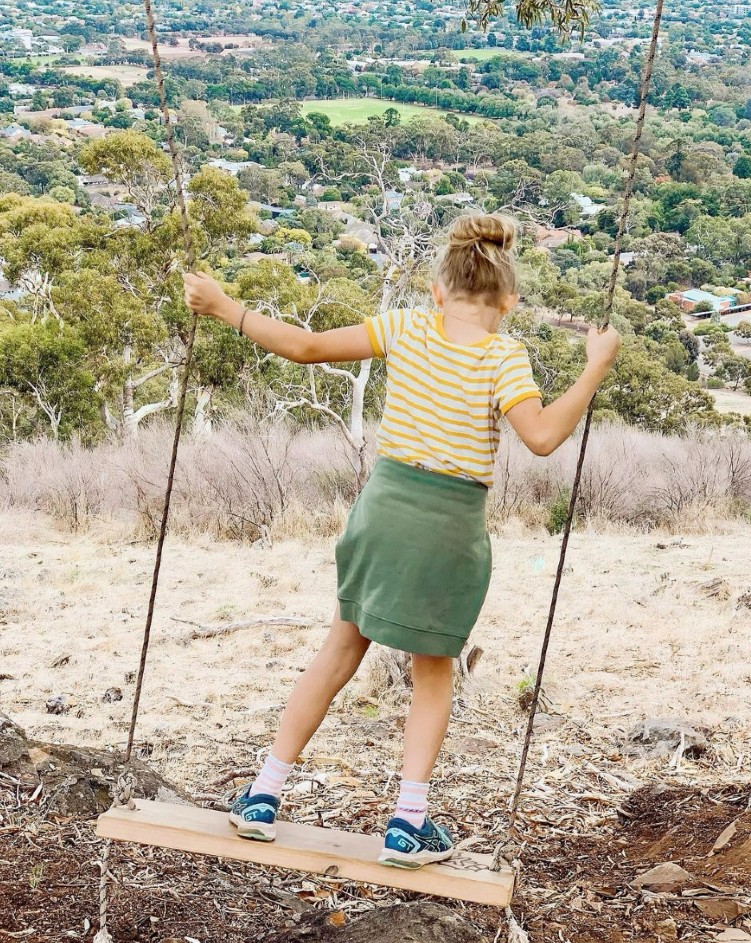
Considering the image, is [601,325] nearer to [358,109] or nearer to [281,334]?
[281,334]

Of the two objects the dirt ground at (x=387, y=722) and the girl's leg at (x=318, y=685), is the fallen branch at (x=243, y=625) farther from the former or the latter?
the girl's leg at (x=318, y=685)

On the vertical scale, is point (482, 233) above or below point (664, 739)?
above

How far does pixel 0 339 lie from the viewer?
1255 cm

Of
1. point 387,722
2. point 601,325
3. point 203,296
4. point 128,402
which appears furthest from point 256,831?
point 128,402

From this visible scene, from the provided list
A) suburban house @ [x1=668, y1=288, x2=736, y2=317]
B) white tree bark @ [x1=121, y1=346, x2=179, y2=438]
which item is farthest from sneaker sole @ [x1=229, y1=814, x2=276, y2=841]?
suburban house @ [x1=668, y1=288, x2=736, y2=317]

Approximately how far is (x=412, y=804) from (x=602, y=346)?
94 cm

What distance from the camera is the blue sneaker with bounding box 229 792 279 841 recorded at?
2033 mm

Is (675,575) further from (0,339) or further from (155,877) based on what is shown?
(0,339)

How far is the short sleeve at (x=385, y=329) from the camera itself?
208 centimetres

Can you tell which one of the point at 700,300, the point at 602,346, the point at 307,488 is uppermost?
the point at 602,346

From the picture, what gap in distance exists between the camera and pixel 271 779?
2.16 m

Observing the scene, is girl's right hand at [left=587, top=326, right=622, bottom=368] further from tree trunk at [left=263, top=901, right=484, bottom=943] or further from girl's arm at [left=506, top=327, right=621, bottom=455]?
tree trunk at [left=263, top=901, right=484, bottom=943]

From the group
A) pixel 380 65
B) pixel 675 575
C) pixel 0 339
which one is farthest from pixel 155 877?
pixel 380 65

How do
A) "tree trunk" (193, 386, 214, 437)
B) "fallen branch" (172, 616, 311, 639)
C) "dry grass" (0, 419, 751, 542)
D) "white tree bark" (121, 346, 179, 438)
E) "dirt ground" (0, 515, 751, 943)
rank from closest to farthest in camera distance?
1. "dirt ground" (0, 515, 751, 943)
2. "fallen branch" (172, 616, 311, 639)
3. "dry grass" (0, 419, 751, 542)
4. "tree trunk" (193, 386, 214, 437)
5. "white tree bark" (121, 346, 179, 438)
